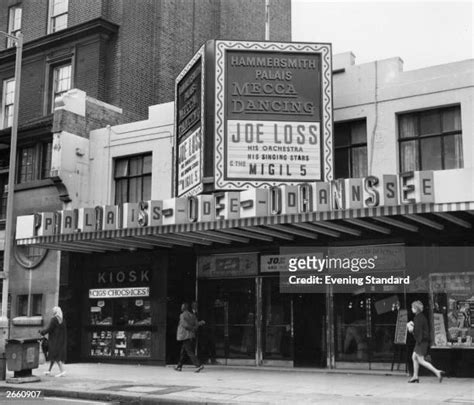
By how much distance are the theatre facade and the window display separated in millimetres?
50

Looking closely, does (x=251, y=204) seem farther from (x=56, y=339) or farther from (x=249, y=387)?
(x=56, y=339)

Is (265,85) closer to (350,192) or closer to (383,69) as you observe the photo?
(383,69)

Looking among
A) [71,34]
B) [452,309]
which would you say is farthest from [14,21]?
[452,309]

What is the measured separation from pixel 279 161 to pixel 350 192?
350 centimetres

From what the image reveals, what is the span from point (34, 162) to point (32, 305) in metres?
4.94

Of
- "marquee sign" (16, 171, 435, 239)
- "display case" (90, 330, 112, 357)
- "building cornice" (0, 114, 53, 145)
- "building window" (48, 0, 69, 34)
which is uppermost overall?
"building window" (48, 0, 69, 34)

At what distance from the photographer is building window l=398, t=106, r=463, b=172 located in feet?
53.5

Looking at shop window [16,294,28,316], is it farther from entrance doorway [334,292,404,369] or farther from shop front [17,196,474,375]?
entrance doorway [334,292,404,369]

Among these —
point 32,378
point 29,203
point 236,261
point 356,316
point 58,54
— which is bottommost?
point 32,378

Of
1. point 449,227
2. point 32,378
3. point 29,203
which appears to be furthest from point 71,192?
point 449,227

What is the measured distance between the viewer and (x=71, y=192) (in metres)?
21.1

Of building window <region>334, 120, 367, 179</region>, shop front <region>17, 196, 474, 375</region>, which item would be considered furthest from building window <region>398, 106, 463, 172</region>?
shop front <region>17, 196, 474, 375</region>

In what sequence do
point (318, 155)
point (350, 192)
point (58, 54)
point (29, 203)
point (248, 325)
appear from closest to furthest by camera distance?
1. point (350, 192)
2. point (318, 155)
3. point (248, 325)
4. point (29, 203)
5. point (58, 54)

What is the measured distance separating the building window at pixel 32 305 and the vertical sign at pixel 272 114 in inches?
336
